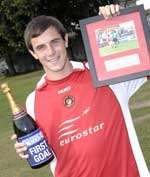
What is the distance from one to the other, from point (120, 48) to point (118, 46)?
24 mm

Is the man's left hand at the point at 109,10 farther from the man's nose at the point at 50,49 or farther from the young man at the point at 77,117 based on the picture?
the man's nose at the point at 50,49

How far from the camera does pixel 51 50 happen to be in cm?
464

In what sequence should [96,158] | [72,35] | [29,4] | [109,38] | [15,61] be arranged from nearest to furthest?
[96,158]
[109,38]
[29,4]
[72,35]
[15,61]

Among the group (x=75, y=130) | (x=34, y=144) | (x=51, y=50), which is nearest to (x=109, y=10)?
(x=51, y=50)

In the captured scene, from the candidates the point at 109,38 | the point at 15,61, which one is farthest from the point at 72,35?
the point at 109,38

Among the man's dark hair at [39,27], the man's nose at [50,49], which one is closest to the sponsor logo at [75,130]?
the man's nose at [50,49]

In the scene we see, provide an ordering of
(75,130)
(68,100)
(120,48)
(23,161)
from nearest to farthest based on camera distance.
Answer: (75,130), (68,100), (120,48), (23,161)

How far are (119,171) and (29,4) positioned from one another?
41794mm

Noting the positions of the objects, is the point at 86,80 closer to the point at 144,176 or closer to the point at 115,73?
the point at 115,73

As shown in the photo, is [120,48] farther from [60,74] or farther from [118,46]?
[60,74]

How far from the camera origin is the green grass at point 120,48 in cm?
484

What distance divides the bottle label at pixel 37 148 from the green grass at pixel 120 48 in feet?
2.48

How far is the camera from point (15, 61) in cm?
5841

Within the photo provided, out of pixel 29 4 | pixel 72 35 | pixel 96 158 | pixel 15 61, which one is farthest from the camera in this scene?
pixel 15 61
